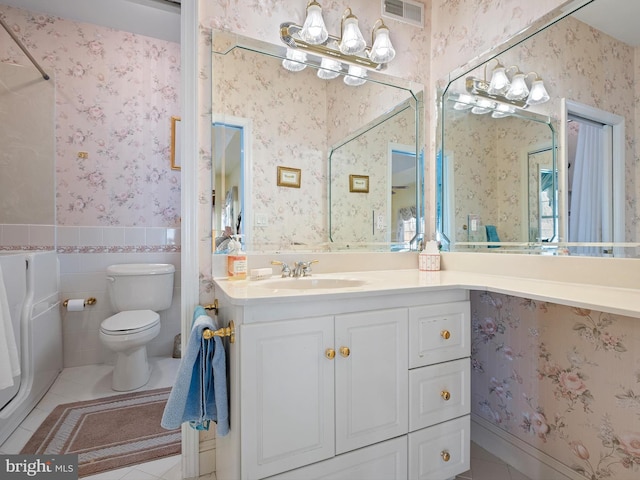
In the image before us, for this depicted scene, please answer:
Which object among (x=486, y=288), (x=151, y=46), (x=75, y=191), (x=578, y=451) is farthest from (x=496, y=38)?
(x=75, y=191)

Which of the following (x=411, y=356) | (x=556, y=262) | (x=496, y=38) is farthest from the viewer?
(x=496, y=38)

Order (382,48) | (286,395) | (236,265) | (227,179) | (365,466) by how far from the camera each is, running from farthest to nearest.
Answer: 1. (382,48)
2. (227,179)
3. (236,265)
4. (365,466)
5. (286,395)

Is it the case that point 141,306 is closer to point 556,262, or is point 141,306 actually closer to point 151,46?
point 151,46

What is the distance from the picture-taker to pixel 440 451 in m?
1.16

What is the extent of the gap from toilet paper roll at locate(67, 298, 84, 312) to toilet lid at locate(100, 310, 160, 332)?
0.32 metres

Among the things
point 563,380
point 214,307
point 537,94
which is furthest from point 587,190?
point 214,307

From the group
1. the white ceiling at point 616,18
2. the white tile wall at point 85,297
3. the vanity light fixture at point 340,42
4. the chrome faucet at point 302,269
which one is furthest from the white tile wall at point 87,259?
the white ceiling at point 616,18

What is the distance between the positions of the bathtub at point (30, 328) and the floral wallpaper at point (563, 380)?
90.6 inches

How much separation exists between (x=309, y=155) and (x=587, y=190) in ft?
3.74

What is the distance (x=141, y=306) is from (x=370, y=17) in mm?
2369

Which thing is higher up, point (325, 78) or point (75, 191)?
point (325, 78)

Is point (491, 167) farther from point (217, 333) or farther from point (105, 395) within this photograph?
point (105, 395)

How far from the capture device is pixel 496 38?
1503 millimetres

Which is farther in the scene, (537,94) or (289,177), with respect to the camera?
(289,177)
